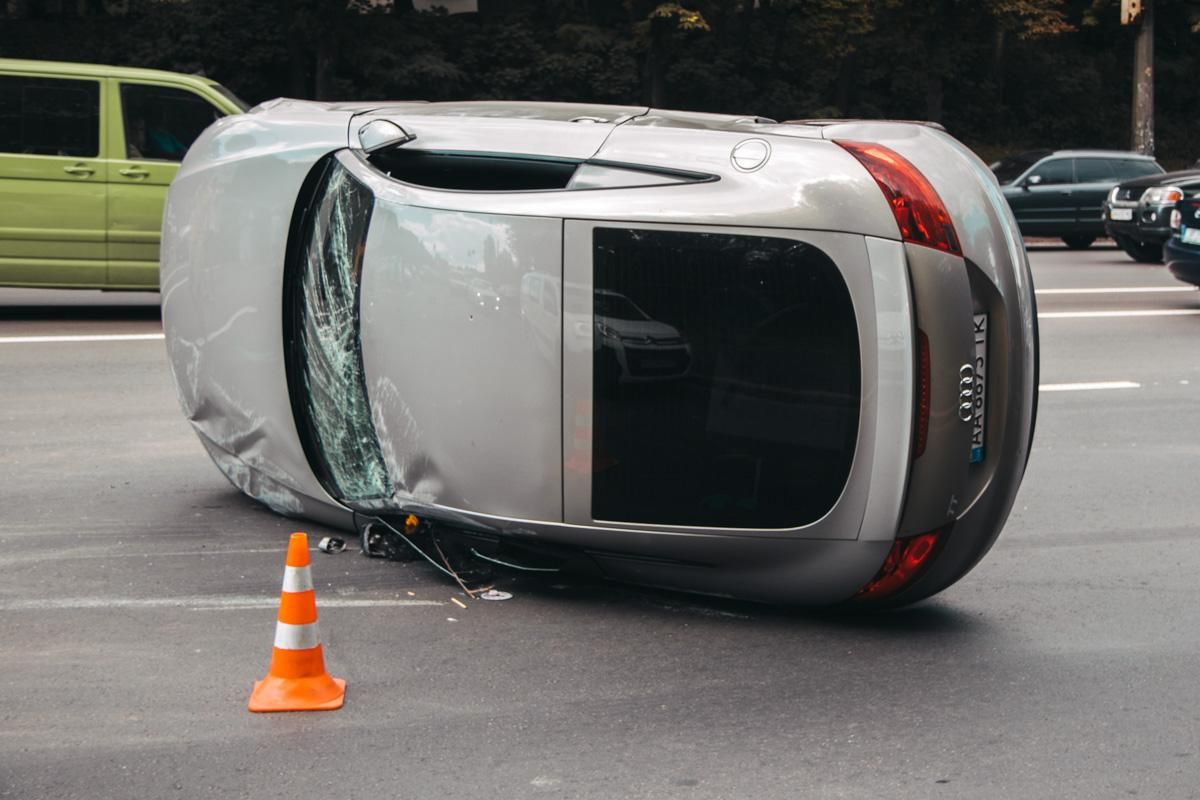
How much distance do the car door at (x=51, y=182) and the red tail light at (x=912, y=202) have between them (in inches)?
345

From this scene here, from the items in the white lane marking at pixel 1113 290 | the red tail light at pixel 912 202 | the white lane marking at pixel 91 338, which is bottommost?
the white lane marking at pixel 1113 290

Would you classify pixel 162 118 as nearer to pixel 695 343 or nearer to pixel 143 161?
pixel 143 161

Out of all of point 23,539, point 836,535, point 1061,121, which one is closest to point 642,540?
point 836,535

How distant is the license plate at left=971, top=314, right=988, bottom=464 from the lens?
15.1ft

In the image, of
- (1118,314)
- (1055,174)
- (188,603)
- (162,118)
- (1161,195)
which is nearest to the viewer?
(188,603)

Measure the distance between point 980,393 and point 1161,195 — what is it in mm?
13392

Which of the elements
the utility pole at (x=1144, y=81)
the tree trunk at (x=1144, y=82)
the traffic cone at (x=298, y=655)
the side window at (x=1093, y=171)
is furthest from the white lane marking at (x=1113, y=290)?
the tree trunk at (x=1144, y=82)

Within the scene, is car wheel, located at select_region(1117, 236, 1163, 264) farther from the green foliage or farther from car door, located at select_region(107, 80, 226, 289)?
the green foliage

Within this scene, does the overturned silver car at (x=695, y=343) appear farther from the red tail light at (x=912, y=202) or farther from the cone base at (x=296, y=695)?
the cone base at (x=296, y=695)

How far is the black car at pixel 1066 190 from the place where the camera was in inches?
886

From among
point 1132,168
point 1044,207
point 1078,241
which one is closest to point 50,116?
point 1044,207

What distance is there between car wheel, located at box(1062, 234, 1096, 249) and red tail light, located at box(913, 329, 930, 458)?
1939 centimetres

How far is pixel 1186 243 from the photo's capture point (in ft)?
44.3

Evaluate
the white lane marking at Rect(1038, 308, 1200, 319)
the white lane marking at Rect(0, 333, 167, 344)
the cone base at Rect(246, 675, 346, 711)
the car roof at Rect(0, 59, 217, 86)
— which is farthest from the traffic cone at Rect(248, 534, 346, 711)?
the white lane marking at Rect(1038, 308, 1200, 319)
